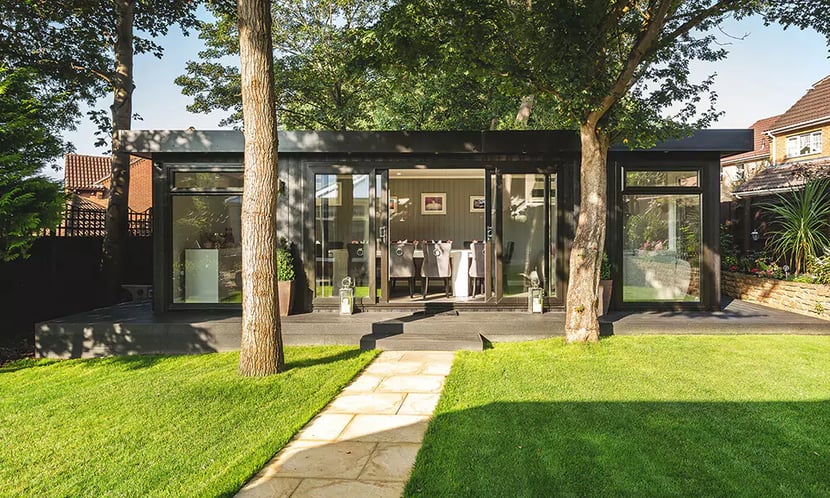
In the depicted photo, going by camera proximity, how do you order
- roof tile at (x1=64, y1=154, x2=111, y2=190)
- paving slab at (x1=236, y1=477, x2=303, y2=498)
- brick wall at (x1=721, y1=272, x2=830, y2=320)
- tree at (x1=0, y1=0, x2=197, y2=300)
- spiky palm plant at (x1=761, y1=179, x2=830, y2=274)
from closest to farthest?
paving slab at (x1=236, y1=477, x2=303, y2=498), brick wall at (x1=721, y1=272, x2=830, y2=320), spiky palm plant at (x1=761, y1=179, x2=830, y2=274), tree at (x1=0, y1=0, x2=197, y2=300), roof tile at (x1=64, y1=154, x2=111, y2=190)

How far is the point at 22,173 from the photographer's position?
210 inches

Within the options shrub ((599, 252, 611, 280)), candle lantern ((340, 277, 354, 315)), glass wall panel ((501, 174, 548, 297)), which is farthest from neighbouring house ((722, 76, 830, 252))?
candle lantern ((340, 277, 354, 315))

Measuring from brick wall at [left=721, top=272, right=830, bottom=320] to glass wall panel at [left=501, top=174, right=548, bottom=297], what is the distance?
3.26m

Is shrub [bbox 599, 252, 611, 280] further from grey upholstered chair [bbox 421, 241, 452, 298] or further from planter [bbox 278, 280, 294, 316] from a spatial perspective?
planter [bbox 278, 280, 294, 316]

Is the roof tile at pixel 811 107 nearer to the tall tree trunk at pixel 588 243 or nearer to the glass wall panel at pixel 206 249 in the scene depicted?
the tall tree trunk at pixel 588 243

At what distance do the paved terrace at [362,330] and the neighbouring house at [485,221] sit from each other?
24.9 inches

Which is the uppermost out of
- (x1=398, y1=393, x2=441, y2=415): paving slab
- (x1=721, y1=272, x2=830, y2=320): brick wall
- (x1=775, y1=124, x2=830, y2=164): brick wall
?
(x1=775, y1=124, x2=830, y2=164): brick wall

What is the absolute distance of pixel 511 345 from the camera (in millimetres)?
5930

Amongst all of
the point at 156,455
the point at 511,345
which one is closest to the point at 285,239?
the point at 511,345

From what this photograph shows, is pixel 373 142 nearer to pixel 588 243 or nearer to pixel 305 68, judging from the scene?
pixel 588 243

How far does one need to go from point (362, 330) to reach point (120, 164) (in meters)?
5.57

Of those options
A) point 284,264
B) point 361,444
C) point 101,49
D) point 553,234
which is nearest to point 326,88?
point 101,49

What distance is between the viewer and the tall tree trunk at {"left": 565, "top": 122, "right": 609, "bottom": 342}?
5645mm

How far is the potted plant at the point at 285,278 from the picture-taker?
22.2 feet
